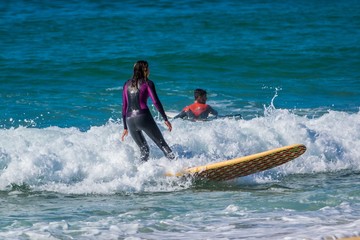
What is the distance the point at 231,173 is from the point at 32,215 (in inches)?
107

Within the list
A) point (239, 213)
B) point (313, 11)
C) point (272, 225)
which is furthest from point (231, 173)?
point (313, 11)

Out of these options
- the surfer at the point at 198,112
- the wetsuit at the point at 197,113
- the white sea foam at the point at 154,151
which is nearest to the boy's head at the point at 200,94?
the surfer at the point at 198,112

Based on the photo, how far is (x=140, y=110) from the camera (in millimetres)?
10414

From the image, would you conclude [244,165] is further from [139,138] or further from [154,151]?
[154,151]

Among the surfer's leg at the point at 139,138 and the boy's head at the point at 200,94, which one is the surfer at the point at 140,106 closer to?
the surfer's leg at the point at 139,138

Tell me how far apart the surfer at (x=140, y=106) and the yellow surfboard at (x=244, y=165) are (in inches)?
19.3

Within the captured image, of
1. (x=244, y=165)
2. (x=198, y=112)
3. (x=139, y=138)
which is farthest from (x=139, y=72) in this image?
(x=198, y=112)

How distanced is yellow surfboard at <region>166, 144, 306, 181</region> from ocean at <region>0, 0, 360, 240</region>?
12cm

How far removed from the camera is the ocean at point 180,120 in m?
8.73

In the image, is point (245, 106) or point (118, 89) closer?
point (245, 106)

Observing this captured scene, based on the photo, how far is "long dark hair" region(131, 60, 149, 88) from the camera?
400 inches

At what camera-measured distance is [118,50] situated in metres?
21.9

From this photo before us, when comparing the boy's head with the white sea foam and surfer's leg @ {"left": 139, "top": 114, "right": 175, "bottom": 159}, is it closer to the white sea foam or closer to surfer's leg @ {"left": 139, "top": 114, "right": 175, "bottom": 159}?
the white sea foam

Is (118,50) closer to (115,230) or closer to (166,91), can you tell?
(166,91)
